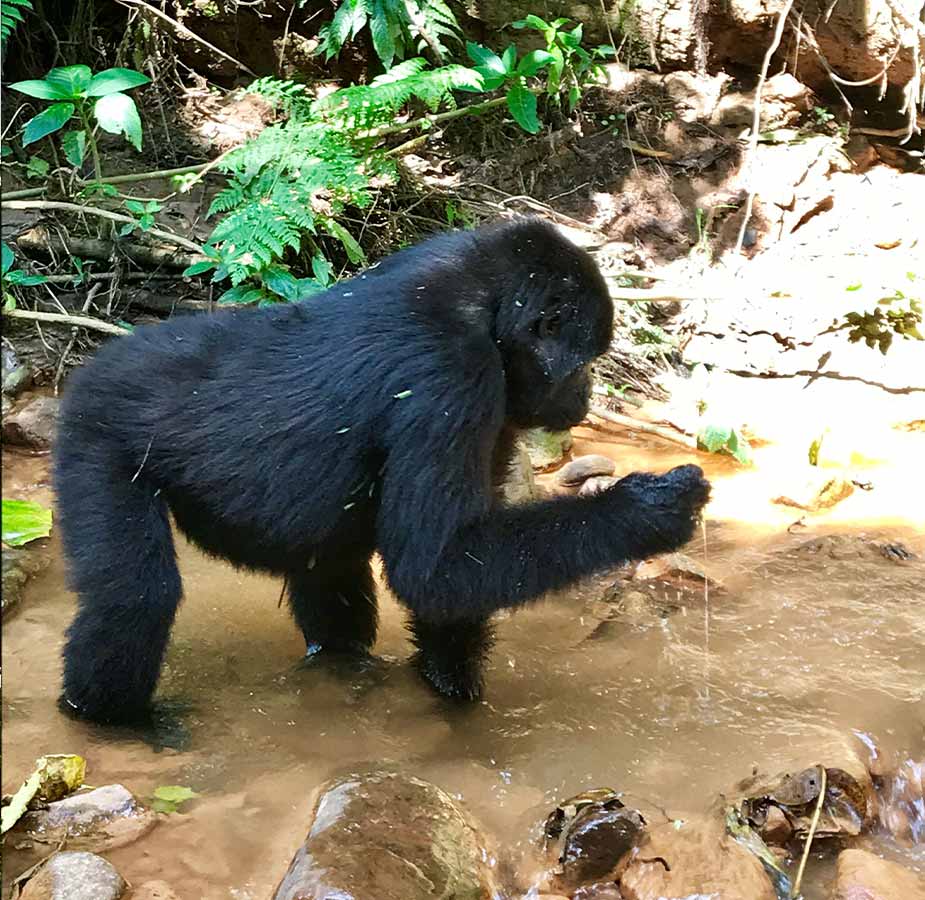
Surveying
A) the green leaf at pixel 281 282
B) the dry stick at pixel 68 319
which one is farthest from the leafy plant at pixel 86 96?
the dry stick at pixel 68 319

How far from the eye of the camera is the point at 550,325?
4.16 meters

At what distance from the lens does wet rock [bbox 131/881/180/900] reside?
3084 millimetres

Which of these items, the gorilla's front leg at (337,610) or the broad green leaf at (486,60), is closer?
the gorilla's front leg at (337,610)

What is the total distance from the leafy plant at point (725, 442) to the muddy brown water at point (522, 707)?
4.04 feet

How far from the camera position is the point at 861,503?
6.51 metres

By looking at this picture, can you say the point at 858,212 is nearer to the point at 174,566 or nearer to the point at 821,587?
the point at 821,587

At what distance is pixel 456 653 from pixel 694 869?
58.3 inches

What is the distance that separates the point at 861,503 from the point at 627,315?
2852 mm

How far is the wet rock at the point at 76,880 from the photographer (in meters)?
2.97

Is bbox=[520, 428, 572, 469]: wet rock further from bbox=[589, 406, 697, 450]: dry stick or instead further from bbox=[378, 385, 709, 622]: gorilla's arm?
bbox=[378, 385, 709, 622]: gorilla's arm

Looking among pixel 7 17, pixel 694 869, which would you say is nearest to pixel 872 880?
pixel 694 869

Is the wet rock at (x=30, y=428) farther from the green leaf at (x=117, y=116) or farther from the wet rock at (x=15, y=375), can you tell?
the green leaf at (x=117, y=116)

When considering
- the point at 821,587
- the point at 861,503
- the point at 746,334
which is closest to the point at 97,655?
the point at 821,587

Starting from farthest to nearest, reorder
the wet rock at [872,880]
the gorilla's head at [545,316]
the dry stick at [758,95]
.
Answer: the dry stick at [758,95] → the gorilla's head at [545,316] → the wet rock at [872,880]
